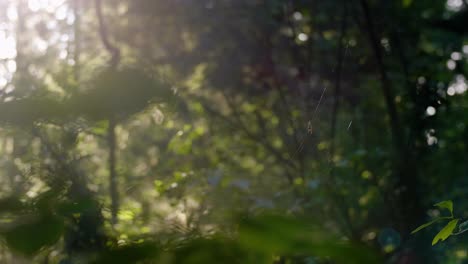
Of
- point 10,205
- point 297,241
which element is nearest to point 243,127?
point 10,205

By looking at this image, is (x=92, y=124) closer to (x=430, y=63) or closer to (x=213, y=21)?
(x=213, y=21)

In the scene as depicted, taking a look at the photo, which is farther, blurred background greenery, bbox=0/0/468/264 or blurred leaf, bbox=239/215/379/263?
blurred background greenery, bbox=0/0/468/264

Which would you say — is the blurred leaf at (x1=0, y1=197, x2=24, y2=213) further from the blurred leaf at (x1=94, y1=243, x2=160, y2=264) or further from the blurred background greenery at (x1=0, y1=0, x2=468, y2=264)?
the blurred leaf at (x1=94, y1=243, x2=160, y2=264)

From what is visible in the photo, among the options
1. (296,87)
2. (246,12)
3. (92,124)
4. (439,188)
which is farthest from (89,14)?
(92,124)

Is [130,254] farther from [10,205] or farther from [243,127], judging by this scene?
[243,127]

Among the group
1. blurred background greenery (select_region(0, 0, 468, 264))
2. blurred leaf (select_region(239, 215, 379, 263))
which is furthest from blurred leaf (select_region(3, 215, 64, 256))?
blurred leaf (select_region(239, 215, 379, 263))

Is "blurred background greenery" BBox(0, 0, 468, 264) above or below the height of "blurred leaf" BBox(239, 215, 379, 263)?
above

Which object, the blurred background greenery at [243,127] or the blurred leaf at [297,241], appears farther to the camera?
the blurred background greenery at [243,127]

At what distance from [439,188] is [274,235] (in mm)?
3852

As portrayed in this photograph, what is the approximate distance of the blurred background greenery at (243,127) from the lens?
0.43 m

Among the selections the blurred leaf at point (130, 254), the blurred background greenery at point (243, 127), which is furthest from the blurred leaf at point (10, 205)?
the blurred leaf at point (130, 254)

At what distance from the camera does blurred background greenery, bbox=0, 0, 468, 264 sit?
426 mm

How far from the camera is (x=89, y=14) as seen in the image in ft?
13.2

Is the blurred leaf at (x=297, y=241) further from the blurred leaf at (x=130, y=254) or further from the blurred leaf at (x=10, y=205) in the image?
the blurred leaf at (x=10, y=205)
